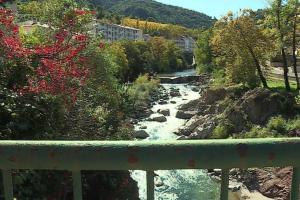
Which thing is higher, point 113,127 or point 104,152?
point 104,152

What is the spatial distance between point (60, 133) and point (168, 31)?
15906cm

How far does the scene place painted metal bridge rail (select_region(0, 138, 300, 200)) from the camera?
1.77 metres

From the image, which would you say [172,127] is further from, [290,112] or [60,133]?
[60,133]

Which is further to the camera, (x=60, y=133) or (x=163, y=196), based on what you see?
(x=163, y=196)

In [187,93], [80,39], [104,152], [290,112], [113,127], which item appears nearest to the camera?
[104,152]

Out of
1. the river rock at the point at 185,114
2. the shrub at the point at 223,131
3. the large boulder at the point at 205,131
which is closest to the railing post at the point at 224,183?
the shrub at the point at 223,131

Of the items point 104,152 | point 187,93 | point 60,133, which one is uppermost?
point 104,152

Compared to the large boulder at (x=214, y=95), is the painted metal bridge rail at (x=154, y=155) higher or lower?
higher

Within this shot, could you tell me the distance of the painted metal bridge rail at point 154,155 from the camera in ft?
5.80

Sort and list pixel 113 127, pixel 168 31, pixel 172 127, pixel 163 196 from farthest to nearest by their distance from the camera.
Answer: pixel 168 31 → pixel 172 127 → pixel 163 196 → pixel 113 127

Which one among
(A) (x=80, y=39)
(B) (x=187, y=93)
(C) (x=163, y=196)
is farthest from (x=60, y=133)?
(B) (x=187, y=93)

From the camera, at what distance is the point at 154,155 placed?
1.77m

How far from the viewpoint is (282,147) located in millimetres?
1799

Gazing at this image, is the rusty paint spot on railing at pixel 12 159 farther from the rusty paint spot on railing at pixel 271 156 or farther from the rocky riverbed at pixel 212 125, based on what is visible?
the rocky riverbed at pixel 212 125
